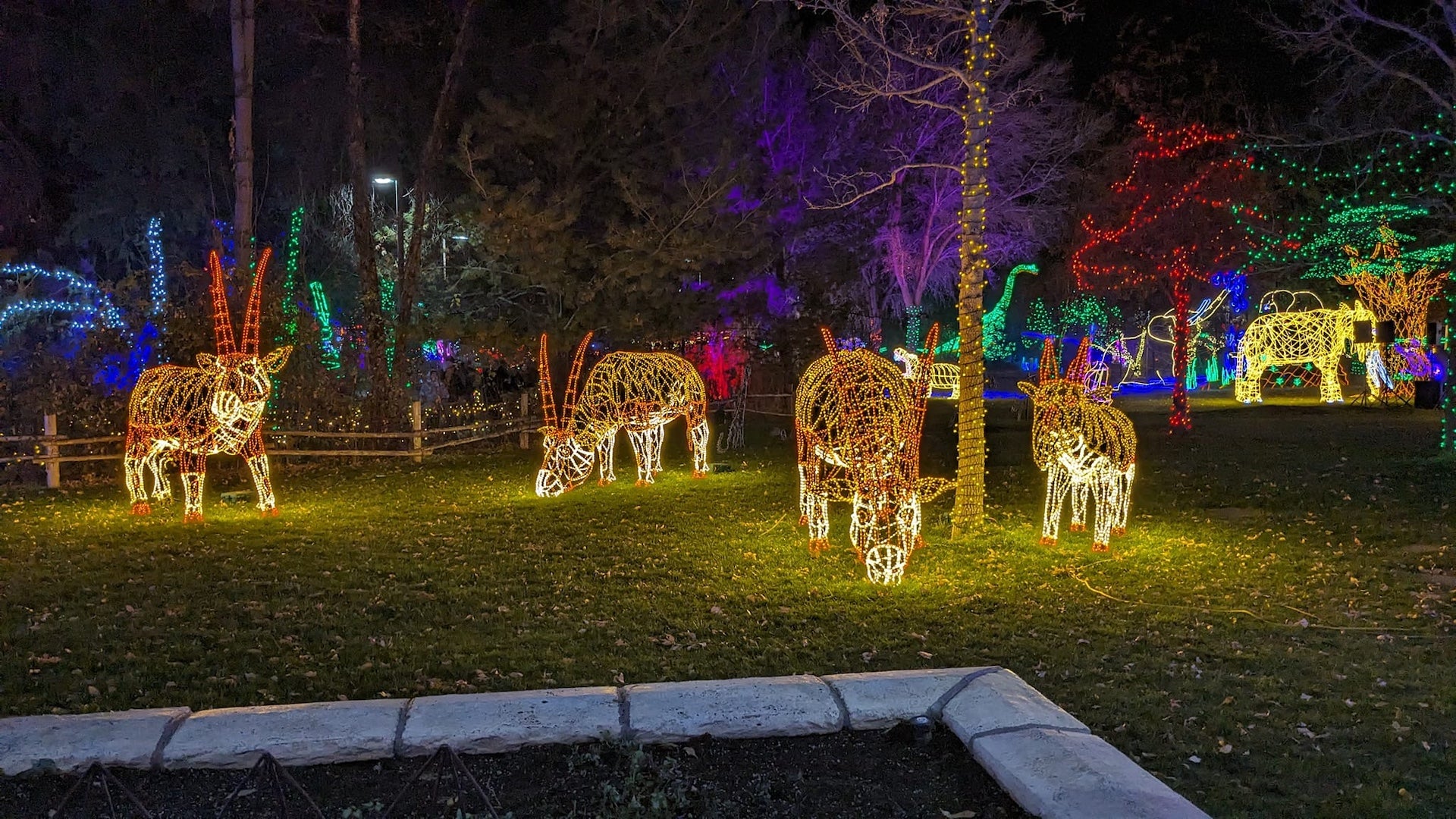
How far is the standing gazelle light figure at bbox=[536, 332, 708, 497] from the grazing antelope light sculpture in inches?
159

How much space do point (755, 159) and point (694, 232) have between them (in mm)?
4857

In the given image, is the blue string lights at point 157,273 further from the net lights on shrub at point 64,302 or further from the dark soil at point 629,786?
the dark soil at point 629,786

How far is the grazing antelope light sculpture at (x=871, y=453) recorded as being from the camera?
7570 mm

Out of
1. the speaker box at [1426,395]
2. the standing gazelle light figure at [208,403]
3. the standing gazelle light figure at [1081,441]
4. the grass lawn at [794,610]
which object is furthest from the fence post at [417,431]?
the speaker box at [1426,395]

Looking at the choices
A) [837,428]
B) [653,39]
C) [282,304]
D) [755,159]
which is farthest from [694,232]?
[837,428]

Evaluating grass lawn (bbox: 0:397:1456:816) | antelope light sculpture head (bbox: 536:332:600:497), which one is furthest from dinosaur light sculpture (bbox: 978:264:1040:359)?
antelope light sculpture head (bbox: 536:332:600:497)

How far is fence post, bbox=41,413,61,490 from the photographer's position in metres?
12.8

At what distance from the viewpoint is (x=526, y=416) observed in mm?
17531

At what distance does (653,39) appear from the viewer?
683 inches

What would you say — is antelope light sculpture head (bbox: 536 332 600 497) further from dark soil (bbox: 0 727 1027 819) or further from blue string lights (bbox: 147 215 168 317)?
dark soil (bbox: 0 727 1027 819)

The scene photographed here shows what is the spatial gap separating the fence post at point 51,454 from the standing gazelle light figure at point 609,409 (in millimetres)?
6420

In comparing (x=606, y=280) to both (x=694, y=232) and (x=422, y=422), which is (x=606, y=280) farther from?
(x=422, y=422)

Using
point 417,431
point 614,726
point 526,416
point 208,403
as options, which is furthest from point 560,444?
point 614,726

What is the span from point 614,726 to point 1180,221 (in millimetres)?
17003
